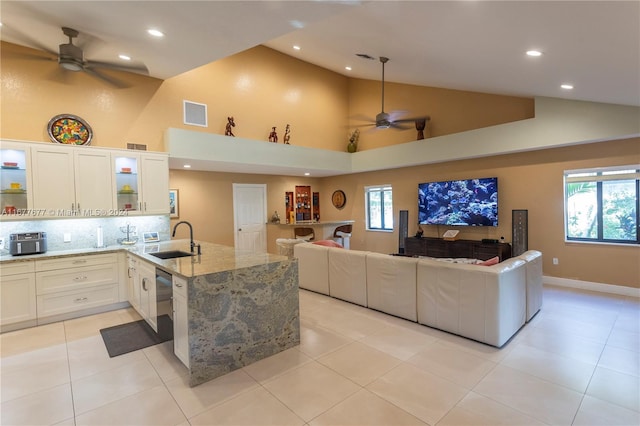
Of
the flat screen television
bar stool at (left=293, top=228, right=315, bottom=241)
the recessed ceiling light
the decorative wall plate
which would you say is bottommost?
bar stool at (left=293, top=228, right=315, bottom=241)

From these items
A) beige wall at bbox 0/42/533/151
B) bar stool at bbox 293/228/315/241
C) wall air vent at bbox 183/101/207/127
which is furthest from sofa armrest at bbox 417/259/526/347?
wall air vent at bbox 183/101/207/127

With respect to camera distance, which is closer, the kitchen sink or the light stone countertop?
the light stone countertop

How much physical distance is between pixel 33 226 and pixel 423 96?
24.9ft

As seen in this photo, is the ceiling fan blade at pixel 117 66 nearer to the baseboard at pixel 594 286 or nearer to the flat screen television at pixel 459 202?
the flat screen television at pixel 459 202

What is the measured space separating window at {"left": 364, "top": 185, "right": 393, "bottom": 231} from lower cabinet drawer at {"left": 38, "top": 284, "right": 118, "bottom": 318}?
6103mm

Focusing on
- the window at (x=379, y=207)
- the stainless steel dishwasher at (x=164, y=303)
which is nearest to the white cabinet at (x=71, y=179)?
the stainless steel dishwasher at (x=164, y=303)

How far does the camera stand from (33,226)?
408cm

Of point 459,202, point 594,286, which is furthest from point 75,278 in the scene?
point 594,286

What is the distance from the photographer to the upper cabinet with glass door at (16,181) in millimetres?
3760

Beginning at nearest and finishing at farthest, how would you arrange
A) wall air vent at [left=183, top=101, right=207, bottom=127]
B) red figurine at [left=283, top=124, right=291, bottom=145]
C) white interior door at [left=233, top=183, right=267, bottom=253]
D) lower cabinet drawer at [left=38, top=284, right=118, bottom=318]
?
1. lower cabinet drawer at [left=38, top=284, right=118, bottom=318]
2. wall air vent at [left=183, top=101, right=207, bottom=127]
3. red figurine at [left=283, top=124, right=291, bottom=145]
4. white interior door at [left=233, top=183, right=267, bottom=253]

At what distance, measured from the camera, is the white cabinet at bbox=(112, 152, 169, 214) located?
452 cm

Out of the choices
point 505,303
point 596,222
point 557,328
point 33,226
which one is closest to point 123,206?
point 33,226

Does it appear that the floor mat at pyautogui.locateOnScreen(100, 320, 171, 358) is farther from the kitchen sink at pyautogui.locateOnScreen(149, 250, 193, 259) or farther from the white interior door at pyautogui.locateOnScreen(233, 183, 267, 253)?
the white interior door at pyautogui.locateOnScreen(233, 183, 267, 253)

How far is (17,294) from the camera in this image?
3547mm
